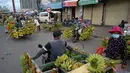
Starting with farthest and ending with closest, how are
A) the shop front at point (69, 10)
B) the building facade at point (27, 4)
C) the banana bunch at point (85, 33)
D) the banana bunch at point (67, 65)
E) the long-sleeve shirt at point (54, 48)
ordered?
1. the building facade at point (27, 4)
2. the shop front at point (69, 10)
3. the banana bunch at point (85, 33)
4. the long-sleeve shirt at point (54, 48)
5. the banana bunch at point (67, 65)

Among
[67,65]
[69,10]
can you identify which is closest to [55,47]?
[67,65]

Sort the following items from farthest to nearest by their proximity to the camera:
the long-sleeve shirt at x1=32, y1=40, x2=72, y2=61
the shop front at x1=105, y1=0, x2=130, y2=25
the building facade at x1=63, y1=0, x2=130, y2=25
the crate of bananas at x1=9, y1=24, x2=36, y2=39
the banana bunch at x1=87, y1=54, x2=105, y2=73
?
the building facade at x1=63, y1=0, x2=130, y2=25, the shop front at x1=105, y1=0, x2=130, y2=25, the crate of bananas at x1=9, y1=24, x2=36, y2=39, the long-sleeve shirt at x1=32, y1=40, x2=72, y2=61, the banana bunch at x1=87, y1=54, x2=105, y2=73

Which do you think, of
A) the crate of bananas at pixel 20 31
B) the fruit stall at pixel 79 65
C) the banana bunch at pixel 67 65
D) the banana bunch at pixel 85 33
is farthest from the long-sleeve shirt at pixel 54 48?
the crate of bananas at pixel 20 31

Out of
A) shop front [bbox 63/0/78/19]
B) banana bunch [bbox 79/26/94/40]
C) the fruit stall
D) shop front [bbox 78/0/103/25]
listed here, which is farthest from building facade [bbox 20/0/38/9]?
the fruit stall

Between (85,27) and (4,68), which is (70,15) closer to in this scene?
(85,27)

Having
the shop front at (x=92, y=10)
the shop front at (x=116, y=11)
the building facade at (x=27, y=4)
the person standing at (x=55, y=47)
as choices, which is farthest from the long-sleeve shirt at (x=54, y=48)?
the building facade at (x=27, y=4)

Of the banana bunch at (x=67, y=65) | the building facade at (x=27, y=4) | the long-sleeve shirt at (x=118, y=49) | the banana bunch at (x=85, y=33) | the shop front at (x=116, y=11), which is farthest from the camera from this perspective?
the building facade at (x=27, y=4)

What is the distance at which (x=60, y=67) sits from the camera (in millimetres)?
3002

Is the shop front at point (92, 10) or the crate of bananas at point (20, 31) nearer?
the crate of bananas at point (20, 31)

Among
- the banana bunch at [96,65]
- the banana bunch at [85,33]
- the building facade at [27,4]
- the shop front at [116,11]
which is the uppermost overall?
the building facade at [27,4]

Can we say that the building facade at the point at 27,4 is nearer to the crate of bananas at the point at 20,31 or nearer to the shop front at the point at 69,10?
the shop front at the point at 69,10

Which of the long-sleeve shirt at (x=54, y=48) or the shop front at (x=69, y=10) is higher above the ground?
the shop front at (x=69, y=10)

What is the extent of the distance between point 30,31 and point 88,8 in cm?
966

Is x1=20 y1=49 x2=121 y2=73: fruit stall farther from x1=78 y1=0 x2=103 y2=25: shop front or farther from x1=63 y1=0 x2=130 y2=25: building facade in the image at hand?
x1=78 y1=0 x2=103 y2=25: shop front
